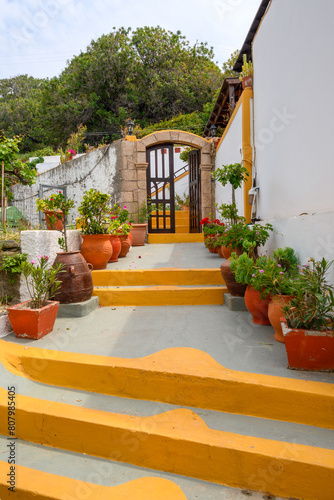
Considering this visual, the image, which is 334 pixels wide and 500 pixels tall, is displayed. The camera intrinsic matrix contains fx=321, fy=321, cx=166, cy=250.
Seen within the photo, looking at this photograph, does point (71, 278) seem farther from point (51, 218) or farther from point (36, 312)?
point (51, 218)

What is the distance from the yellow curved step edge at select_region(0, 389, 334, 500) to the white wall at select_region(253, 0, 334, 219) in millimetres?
1832

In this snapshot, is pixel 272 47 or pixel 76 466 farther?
pixel 272 47

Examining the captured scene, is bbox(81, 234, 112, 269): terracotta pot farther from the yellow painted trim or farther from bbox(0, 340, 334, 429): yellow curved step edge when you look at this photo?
the yellow painted trim

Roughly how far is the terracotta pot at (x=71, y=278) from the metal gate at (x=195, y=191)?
566 cm

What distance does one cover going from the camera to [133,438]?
1878 millimetres

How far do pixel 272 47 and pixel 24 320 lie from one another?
4109mm

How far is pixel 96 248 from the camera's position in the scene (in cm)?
457

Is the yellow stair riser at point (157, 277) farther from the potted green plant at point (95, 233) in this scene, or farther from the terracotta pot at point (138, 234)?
the terracotta pot at point (138, 234)

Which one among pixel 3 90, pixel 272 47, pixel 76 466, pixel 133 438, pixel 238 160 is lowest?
pixel 76 466

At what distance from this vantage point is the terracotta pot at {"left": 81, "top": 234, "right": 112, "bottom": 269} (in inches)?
180

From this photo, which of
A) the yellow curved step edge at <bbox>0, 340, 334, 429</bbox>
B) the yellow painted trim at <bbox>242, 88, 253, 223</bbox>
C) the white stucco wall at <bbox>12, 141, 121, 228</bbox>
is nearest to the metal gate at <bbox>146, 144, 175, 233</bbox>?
the white stucco wall at <bbox>12, 141, 121, 228</bbox>

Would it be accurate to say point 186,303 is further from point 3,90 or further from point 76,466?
point 3,90

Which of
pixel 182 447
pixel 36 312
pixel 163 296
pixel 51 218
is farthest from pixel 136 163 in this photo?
pixel 182 447

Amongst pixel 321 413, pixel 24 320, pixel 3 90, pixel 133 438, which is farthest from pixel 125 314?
pixel 3 90
